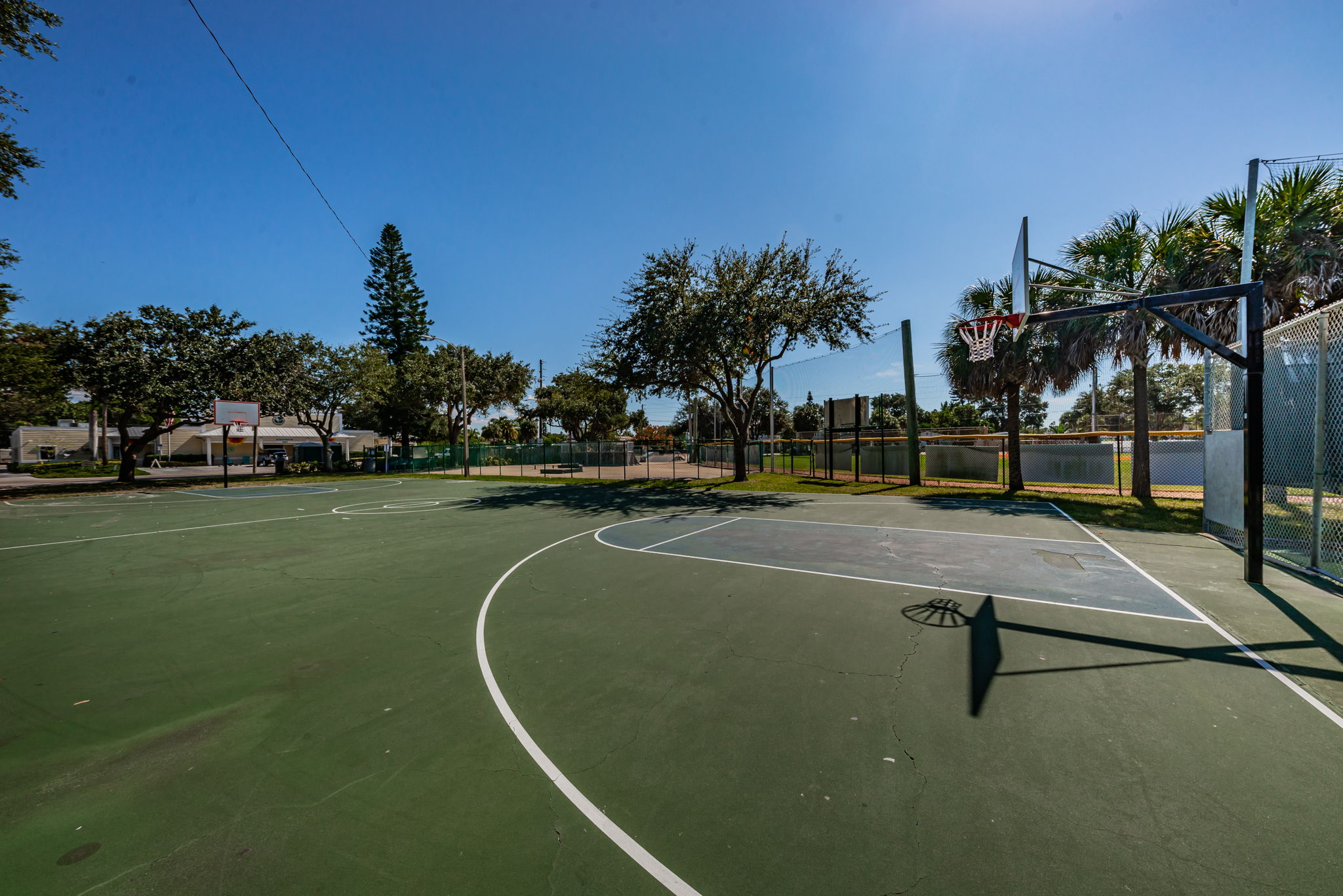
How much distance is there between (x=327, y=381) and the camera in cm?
3869

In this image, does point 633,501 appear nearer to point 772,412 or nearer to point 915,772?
point 772,412

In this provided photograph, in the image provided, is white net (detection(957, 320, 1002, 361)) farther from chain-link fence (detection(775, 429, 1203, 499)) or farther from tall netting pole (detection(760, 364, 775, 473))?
tall netting pole (detection(760, 364, 775, 473))

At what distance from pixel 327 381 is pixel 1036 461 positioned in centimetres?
4615

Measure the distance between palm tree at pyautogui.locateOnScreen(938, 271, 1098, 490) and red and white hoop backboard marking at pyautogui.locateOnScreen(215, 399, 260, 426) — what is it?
37352mm

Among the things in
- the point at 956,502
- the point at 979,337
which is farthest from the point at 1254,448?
the point at 956,502

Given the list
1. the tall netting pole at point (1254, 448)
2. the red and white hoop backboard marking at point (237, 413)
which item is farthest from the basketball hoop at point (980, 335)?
the red and white hoop backboard marking at point (237, 413)

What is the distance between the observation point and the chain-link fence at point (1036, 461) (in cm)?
2178

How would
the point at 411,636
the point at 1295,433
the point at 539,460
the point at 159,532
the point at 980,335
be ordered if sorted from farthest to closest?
the point at 539,460 → the point at 980,335 → the point at 159,532 → the point at 1295,433 → the point at 411,636

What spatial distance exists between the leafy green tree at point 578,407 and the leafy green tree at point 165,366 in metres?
26.5

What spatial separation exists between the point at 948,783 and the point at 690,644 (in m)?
2.88

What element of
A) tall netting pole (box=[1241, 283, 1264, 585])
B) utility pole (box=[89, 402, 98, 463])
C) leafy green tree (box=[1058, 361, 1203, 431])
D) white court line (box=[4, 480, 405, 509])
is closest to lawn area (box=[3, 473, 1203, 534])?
white court line (box=[4, 480, 405, 509])

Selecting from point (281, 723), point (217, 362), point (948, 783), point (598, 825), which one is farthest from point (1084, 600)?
point (217, 362)

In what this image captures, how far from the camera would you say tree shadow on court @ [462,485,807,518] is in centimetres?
1783

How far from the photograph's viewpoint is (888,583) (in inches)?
314
